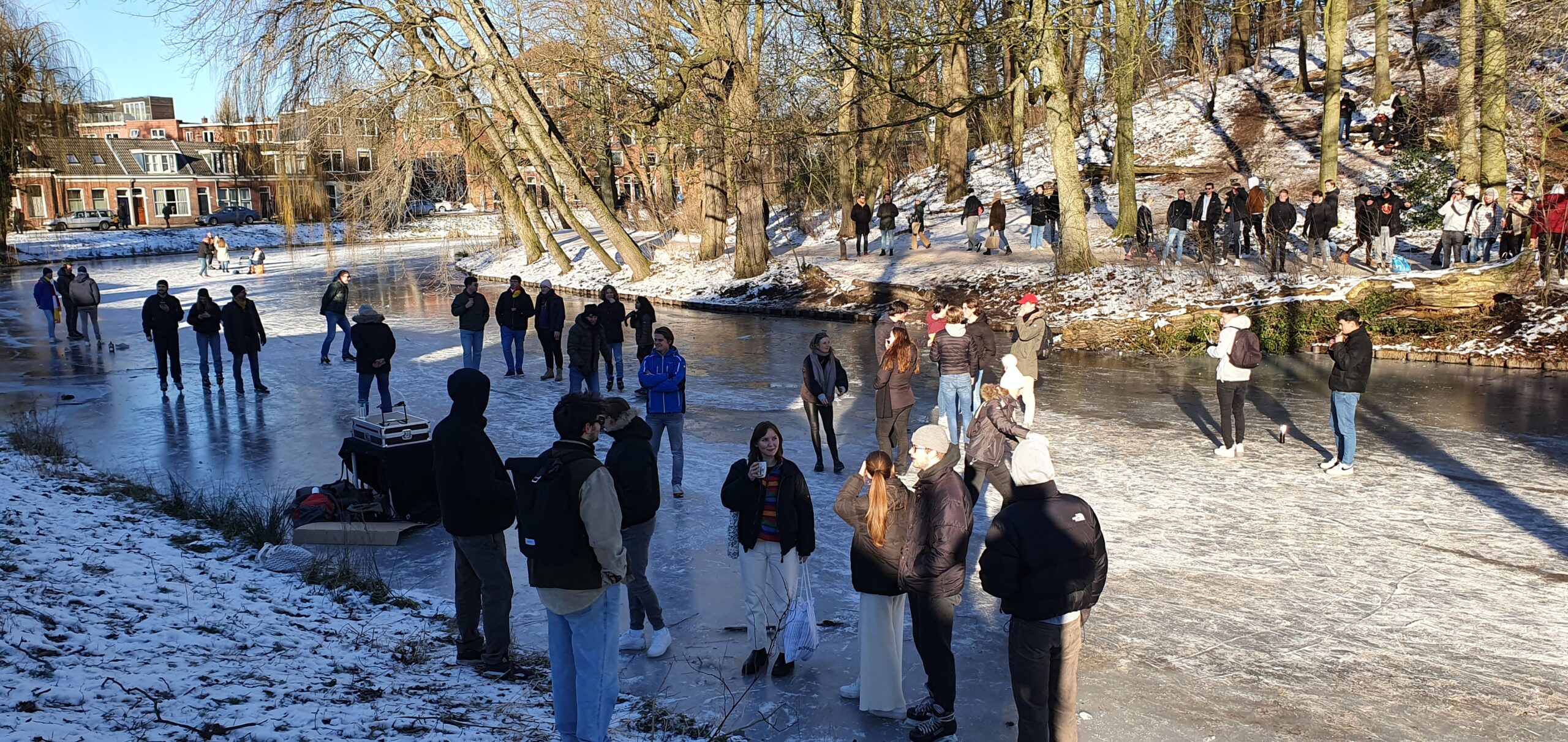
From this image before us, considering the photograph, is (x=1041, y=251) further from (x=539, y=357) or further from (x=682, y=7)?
(x=539, y=357)

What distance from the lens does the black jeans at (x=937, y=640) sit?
17.2 ft

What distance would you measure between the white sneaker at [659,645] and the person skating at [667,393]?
Result: 3334 mm

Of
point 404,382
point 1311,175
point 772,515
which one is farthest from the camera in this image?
point 1311,175

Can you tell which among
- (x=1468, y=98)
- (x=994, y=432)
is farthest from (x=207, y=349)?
(x=1468, y=98)

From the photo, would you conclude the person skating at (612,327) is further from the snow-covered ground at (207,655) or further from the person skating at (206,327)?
the snow-covered ground at (207,655)

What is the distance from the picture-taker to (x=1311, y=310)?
18500 mm

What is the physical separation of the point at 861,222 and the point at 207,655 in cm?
2413

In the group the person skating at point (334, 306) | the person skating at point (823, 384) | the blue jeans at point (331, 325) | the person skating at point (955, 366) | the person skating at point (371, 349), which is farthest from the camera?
the blue jeans at point (331, 325)

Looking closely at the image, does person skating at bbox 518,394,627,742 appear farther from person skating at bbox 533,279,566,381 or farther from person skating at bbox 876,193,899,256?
person skating at bbox 876,193,899,256

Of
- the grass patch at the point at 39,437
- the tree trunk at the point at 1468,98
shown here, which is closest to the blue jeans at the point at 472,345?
the grass patch at the point at 39,437

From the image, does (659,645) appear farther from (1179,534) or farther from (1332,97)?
(1332,97)

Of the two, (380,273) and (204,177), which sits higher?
(204,177)

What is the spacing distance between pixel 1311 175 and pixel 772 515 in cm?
2815

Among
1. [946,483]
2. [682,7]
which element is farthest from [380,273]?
[946,483]
